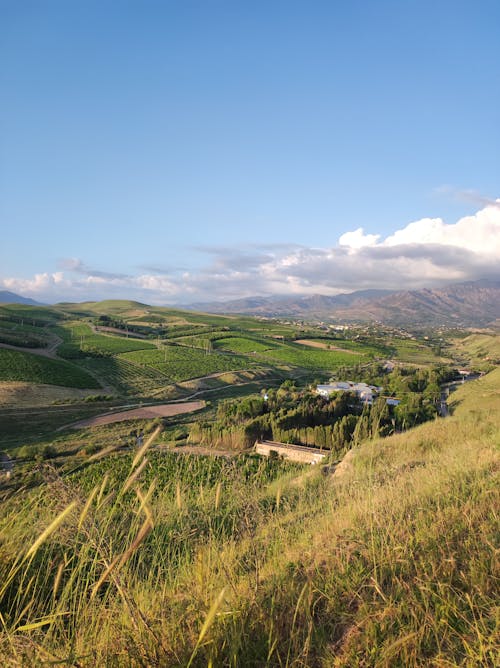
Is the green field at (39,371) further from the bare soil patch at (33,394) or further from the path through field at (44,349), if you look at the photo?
the path through field at (44,349)

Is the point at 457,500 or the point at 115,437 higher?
the point at 457,500

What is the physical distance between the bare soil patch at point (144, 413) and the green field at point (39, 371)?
14.8 meters

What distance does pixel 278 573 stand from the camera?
9.71 ft

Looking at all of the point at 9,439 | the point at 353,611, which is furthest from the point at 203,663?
the point at 9,439

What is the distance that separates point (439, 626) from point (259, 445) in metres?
31.8

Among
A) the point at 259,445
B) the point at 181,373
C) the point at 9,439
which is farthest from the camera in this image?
the point at 181,373

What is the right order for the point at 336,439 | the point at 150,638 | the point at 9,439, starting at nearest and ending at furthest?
1. the point at 150,638
2. the point at 336,439
3. the point at 9,439

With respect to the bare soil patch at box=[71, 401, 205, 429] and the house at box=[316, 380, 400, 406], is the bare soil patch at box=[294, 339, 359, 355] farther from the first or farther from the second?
the bare soil patch at box=[71, 401, 205, 429]

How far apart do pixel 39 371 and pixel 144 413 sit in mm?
25612

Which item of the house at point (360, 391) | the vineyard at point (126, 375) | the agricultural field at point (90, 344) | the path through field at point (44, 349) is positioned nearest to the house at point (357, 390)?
the house at point (360, 391)

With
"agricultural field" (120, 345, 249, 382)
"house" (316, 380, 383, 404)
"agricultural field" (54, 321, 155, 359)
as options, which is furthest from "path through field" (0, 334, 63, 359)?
"house" (316, 380, 383, 404)

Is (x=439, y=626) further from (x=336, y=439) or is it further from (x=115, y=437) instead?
(x=115, y=437)

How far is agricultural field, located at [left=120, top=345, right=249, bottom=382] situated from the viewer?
72.8m

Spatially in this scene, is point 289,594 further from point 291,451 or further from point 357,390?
point 357,390
